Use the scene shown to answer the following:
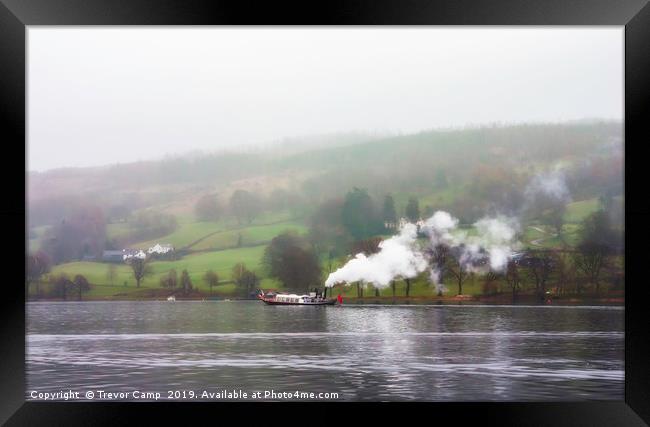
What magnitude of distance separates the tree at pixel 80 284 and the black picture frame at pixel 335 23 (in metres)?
52.4

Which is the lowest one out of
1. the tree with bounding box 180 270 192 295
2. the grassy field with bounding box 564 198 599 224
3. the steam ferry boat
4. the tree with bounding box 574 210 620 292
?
the steam ferry boat

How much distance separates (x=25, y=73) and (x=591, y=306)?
51.1 metres

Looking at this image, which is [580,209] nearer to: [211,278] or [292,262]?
[292,262]

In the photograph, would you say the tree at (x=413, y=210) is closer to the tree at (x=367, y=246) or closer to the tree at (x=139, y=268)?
the tree at (x=367, y=246)

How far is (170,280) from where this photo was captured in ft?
204

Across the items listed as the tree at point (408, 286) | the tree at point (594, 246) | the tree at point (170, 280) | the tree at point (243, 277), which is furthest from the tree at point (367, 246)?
the tree at point (170, 280)

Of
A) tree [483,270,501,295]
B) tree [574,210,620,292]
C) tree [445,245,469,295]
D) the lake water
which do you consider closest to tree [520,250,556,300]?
tree [574,210,620,292]

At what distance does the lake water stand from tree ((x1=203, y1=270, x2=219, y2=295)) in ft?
48.1

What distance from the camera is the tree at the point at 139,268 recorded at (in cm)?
5869

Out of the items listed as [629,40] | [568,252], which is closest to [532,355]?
[629,40]

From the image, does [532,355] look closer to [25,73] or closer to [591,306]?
[25,73]

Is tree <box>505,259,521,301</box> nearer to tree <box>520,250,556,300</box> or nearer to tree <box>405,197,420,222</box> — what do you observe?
tree <box>520,250,556,300</box>

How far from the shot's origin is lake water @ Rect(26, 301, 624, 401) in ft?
45.9

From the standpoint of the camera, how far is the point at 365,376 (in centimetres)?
1575
